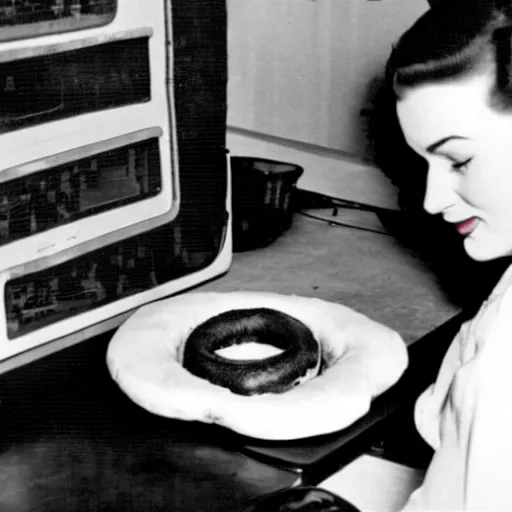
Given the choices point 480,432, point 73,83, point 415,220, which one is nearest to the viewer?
point 480,432

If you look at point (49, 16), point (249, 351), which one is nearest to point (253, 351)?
point (249, 351)

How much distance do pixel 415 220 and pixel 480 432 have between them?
22.4 inches

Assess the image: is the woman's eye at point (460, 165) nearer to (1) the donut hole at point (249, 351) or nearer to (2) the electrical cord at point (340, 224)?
(1) the donut hole at point (249, 351)

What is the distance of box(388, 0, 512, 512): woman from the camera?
1.97 ft

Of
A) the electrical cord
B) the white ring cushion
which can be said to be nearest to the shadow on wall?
the electrical cord

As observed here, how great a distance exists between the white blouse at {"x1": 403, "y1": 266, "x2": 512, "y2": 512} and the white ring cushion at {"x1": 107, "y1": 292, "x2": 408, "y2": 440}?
0.11m

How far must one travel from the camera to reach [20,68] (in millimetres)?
755

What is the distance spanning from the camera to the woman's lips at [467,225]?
69 centimetres

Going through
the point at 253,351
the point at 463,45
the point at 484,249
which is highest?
the point at 463,45

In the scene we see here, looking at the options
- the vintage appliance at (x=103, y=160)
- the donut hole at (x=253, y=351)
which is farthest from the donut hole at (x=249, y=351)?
the vintage appliance at (x=103, y=160)

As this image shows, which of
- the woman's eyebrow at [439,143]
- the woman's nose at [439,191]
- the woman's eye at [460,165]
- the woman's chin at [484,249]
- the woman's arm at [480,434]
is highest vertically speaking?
the woman's eyebrow at [439,143]

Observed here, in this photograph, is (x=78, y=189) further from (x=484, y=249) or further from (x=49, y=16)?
(x=484, y=249)

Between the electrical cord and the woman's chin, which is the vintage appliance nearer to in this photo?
the electrical cord

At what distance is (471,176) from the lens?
66 centimetres
